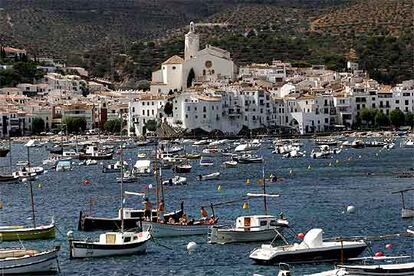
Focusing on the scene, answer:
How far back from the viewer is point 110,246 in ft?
94.8

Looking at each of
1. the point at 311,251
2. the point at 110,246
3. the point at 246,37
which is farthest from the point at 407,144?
the point at 246,37

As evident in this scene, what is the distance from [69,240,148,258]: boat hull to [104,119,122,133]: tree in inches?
3088

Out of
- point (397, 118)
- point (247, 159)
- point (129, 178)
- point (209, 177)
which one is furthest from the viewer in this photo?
point (397, 118)

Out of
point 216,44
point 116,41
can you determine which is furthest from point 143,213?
point 116,41

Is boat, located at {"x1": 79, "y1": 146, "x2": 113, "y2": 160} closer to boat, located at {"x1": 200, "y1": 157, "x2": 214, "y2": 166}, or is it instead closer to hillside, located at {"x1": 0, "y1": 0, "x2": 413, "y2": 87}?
boat, located at {"x1": 200, "y1": 157, "x2": 214, "y2": 166}

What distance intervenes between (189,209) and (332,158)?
30928 mm

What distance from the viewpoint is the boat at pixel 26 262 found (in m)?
25.8

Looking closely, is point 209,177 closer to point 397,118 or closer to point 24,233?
point 24,233

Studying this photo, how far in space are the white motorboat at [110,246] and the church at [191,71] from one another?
287ft

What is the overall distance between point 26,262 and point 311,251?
5965 millimetres

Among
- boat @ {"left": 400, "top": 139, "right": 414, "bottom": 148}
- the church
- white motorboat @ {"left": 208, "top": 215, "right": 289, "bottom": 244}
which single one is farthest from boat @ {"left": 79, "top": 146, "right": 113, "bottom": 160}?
white motorboat @ {"left": 208, "top": 215, "right": 289, "bottom": 244}

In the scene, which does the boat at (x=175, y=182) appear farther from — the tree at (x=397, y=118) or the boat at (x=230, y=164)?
the tree at (x=397, y=118)

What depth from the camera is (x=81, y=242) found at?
94.5ft

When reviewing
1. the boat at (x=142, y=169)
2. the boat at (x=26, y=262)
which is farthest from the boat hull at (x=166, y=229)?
the boat at (x=142, y=169)
